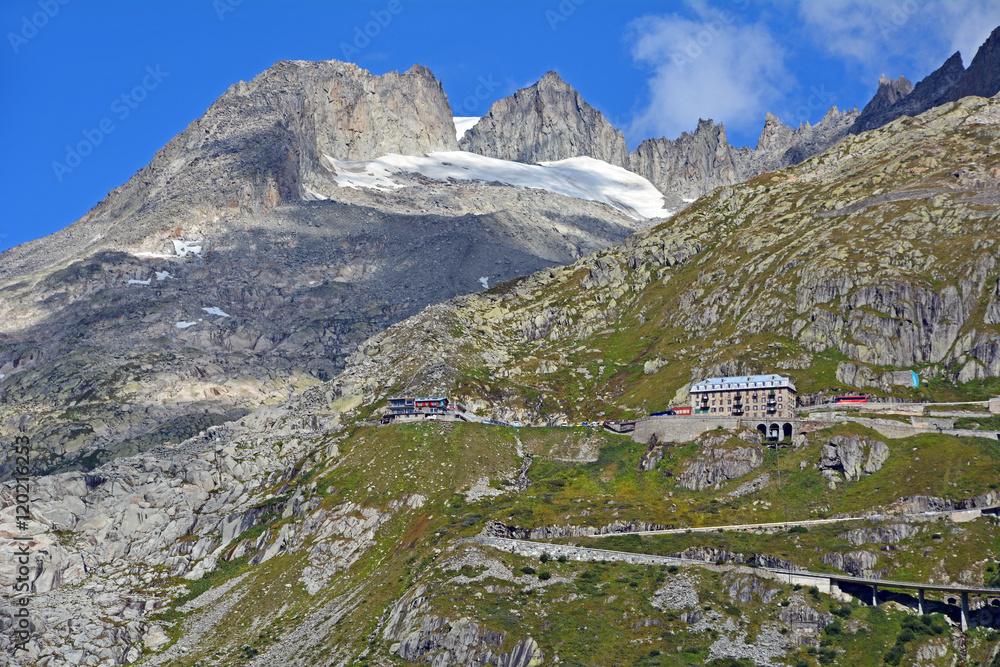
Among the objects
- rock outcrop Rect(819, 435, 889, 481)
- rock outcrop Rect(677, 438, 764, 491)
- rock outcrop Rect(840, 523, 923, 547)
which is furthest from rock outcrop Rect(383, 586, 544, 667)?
rock outcrop Rect(819, 435, 889, 481)

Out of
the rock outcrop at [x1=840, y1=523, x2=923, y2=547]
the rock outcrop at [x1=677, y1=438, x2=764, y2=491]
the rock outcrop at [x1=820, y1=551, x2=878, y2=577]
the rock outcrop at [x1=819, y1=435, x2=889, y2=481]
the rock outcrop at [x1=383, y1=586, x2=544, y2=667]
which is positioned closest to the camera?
the rock outcrop at [x1=383, y1=586, x2=544, y2=667]

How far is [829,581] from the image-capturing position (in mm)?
151625

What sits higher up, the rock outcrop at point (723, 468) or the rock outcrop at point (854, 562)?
the rock outcrop at point (723, 468)

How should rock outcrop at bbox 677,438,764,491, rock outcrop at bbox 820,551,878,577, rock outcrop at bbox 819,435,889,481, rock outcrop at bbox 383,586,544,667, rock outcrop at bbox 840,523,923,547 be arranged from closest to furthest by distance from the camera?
rock outcrop at bbox 383,586,544,667, rock outcrop at bbox 820,551,878,577, rock outcrop at bbox 840,523,923,547, rock outcrop at bbox 819,435,889,481, rock outcrop at bbox 677,438,764,491

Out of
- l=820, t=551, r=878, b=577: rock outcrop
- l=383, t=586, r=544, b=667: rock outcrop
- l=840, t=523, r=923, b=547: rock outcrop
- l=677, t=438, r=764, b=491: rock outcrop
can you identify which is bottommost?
l=383, t=586, r=544, b=667: rock outcrop

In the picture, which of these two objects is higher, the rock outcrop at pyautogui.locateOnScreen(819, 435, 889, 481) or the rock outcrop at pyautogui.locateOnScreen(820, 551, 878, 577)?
the rock outcrop at pyautogui.locateOnScreen(819, 435, 889, 481)

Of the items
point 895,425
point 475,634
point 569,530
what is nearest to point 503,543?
point 569,530

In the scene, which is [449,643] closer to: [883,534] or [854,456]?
[883,534]

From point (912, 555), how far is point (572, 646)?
54944mm

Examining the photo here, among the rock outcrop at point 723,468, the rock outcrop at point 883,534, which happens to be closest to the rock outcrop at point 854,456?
the rock outcrop at point 723,468

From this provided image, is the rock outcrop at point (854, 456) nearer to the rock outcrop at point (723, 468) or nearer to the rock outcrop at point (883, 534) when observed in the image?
the rock outcrop at point (723, 468)

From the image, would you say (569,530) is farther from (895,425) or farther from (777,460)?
(895,425)

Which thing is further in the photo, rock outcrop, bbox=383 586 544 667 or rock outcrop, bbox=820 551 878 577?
rock outcrop, bbox=820 551 878 577

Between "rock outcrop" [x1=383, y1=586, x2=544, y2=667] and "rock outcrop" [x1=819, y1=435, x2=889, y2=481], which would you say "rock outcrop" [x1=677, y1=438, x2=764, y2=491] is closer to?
"rock outcrop" [x1=819, y1=435, x2=889, y2=481]
